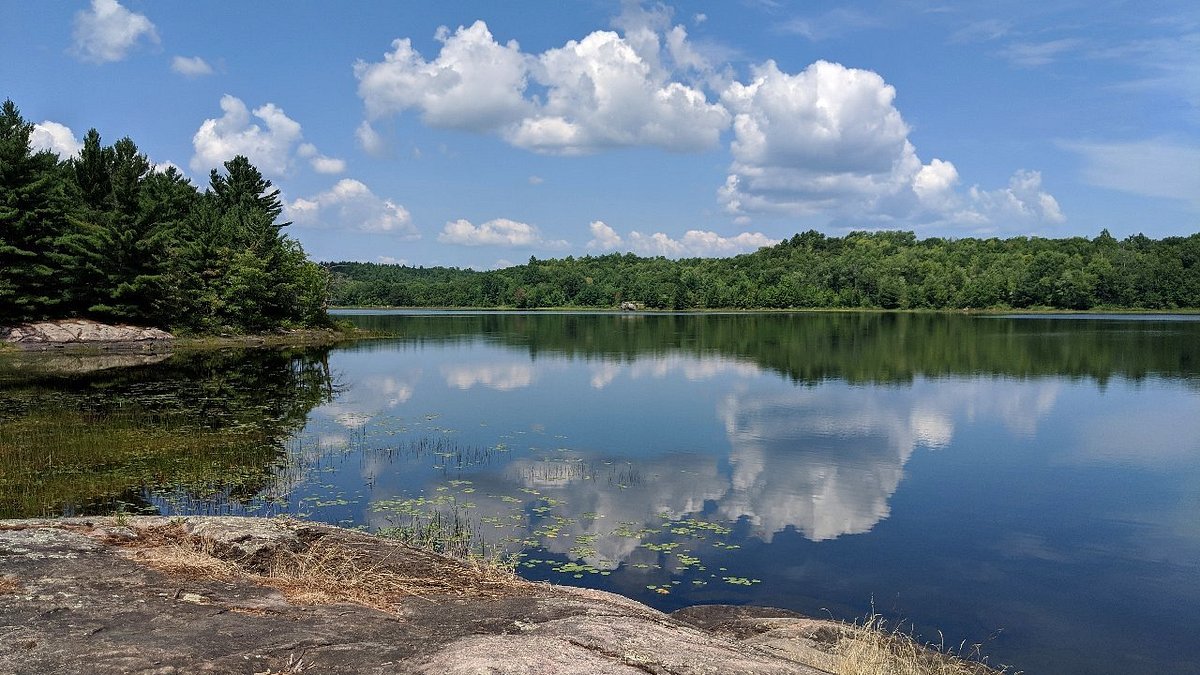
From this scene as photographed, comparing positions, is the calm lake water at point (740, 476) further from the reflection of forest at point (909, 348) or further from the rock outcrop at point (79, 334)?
the rock outcrop at point (79, 334)

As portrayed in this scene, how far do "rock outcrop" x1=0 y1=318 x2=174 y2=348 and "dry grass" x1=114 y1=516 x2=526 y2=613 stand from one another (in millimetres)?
65761

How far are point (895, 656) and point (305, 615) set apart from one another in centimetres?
838

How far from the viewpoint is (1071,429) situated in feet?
109

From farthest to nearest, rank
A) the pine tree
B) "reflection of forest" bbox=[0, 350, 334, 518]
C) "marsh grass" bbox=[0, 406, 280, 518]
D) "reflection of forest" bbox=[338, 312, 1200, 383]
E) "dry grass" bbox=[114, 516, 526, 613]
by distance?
the pine tree → "reflection of forest" bbox=[338, 312, 1200, 383] → "reflection of forest" bbox=[0, 350, 334, 518] → "marsh grass" bbox=[0, 406, 280, 518] → "dry grass" bbox=[114, 516, 526, 613]

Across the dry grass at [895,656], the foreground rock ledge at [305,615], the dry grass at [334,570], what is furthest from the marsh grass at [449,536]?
the dry grass at [895,656]

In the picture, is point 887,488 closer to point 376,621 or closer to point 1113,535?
point 1113,535

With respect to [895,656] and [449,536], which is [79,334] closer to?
[449,536]

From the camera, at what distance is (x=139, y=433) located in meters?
28.0

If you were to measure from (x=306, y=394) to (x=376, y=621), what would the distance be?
115 ft

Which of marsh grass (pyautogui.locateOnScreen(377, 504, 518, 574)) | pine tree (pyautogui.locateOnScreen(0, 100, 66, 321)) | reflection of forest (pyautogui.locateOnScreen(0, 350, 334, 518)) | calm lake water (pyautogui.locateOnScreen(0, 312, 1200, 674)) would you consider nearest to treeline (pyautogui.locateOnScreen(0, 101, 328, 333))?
pine tree (pyautogui.locateOnScreen(0, 100, 66, 321))

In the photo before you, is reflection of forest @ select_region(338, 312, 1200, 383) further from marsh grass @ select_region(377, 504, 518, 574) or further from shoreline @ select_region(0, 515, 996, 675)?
shoreline @ select_region(0, 515, 996, 675)

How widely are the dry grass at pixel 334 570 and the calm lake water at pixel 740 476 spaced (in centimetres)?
346

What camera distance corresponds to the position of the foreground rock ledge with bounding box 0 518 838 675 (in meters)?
7.98

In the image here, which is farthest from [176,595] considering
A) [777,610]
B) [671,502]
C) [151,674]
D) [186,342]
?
[186,342]
